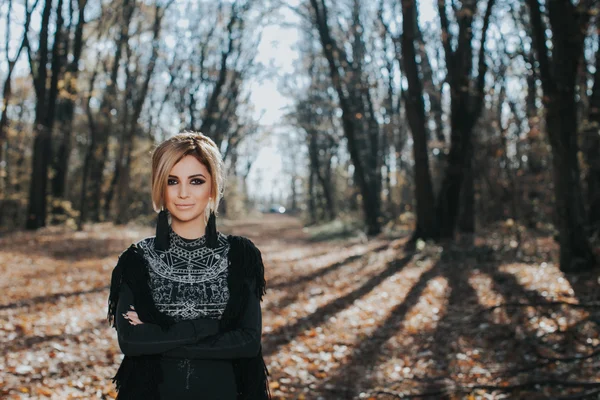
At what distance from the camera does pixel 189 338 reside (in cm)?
209

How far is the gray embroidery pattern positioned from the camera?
2.19 metres

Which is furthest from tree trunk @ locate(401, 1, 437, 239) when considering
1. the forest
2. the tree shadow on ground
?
the tree shadow on ground

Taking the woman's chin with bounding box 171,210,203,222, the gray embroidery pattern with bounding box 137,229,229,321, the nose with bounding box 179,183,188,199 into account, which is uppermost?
the nose with bounding box 179,183,188,199

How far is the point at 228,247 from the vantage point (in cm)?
234

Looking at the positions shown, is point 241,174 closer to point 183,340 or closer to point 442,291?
point 442,291

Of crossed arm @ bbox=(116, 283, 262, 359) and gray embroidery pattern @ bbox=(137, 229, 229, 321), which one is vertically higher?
gray embroidery pattern @ bbox=(137, 229, 229, 321)

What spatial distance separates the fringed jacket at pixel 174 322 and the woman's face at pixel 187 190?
0.22 m

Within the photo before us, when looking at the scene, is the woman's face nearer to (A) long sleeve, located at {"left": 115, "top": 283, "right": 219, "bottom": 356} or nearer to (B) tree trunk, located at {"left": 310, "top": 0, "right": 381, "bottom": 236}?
(A) long sleeve, located at {"left": 115, "top": 283, "right": 219, "bottom": 356}

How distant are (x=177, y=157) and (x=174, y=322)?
667 mm

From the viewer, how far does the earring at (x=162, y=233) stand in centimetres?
226

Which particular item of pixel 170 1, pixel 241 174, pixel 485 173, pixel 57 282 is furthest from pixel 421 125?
pixel 241 174

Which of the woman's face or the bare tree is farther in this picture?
the bare tree

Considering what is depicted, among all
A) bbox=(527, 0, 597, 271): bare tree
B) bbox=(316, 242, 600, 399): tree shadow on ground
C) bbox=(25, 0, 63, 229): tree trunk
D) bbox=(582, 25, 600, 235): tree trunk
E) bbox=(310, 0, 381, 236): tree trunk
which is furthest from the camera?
bbox=(310, 0, 381, 236): tree trunk

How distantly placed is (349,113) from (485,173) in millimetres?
5082
